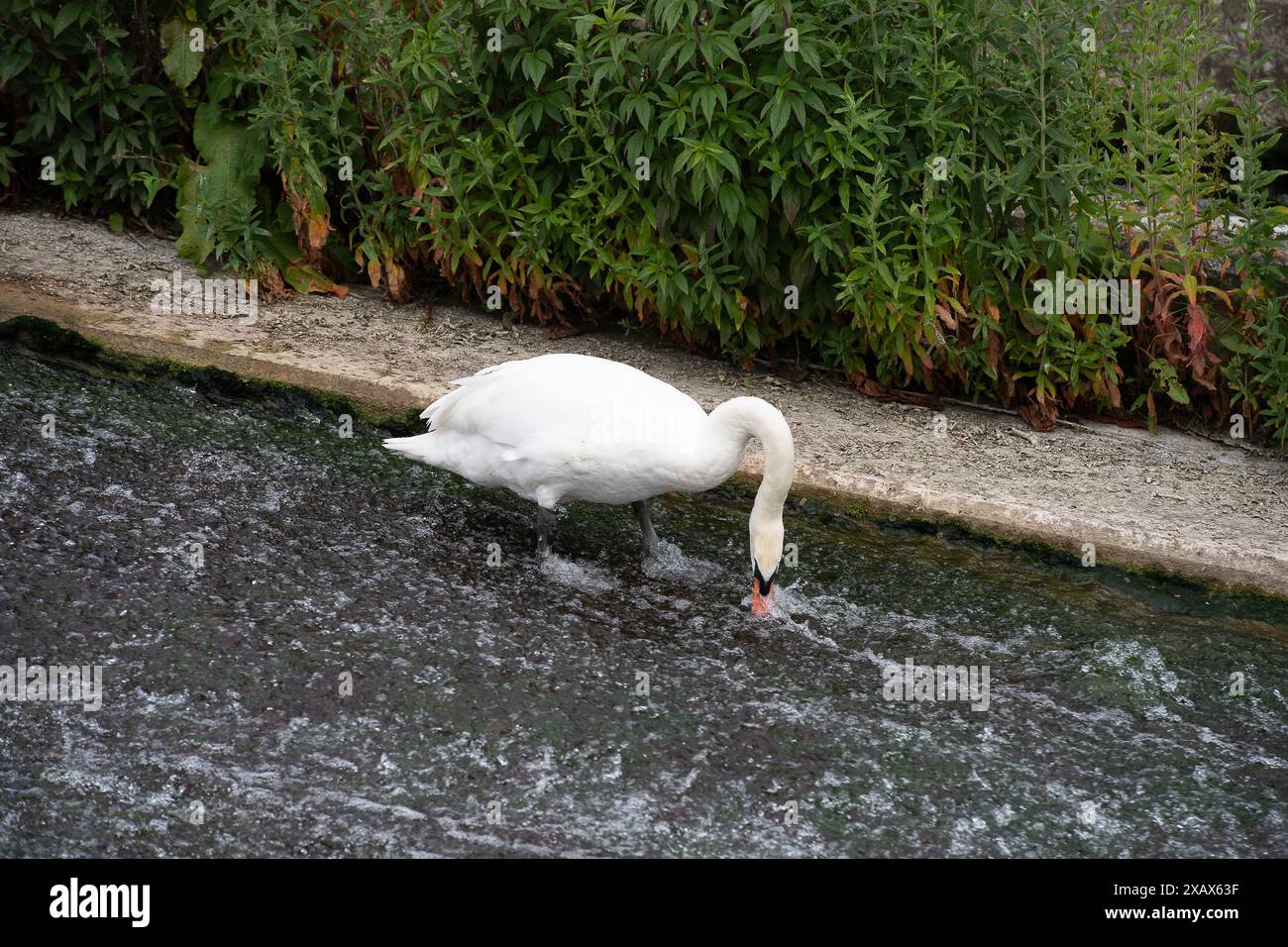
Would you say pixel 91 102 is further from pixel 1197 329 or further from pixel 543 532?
pixel 1197 329

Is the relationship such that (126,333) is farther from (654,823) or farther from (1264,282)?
(1264,282)

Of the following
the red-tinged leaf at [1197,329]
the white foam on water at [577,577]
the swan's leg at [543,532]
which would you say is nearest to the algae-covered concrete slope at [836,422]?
the red-tinged leaf at [1197,329]

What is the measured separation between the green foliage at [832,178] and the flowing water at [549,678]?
1.21 m

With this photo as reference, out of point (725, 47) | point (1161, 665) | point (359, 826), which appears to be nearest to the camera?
point (359, 826)

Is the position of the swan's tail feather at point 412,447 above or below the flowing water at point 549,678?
above

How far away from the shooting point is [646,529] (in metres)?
5.68

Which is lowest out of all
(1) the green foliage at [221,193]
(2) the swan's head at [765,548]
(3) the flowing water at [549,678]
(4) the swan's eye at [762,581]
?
(3) the flowing water at [549,678]

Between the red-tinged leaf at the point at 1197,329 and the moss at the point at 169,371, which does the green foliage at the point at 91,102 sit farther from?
the red-tinged leaf at the point at 1197,329

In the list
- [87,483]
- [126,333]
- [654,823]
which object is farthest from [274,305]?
[654,823]

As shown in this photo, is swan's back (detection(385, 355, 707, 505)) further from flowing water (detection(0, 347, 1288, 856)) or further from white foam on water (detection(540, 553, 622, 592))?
flowing water (detection(0, 347, 1288, 856))

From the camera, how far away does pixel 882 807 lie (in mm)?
4305

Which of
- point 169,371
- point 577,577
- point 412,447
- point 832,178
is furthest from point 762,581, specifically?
point 169,371

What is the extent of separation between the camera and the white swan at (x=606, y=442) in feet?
16.6

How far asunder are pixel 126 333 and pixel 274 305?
2.71ft
